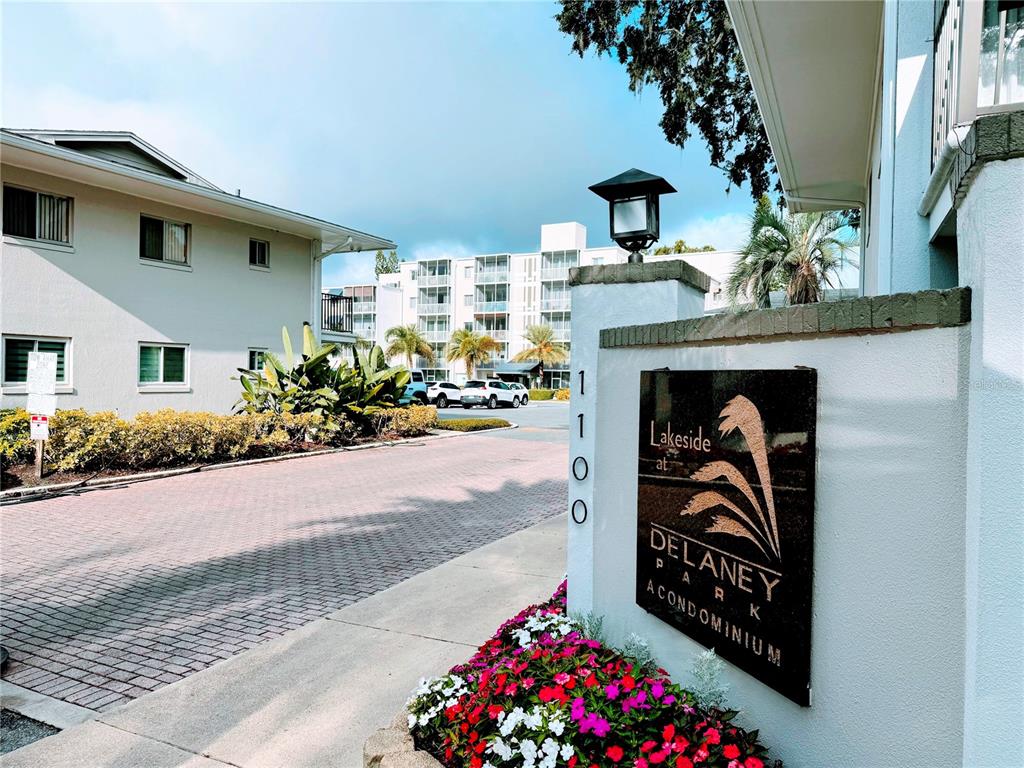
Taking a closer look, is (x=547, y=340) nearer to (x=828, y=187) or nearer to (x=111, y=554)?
(x=828, y=187)

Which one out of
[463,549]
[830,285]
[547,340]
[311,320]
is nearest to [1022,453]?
[463,549]

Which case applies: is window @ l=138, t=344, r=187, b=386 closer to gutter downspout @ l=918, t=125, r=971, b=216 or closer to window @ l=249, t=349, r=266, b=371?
window @ l=249, t=349, r=266, b=371

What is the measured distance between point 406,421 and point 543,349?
42487 mm

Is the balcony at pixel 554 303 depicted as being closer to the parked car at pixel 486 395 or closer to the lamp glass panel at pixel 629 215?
the parked car at pixel 486 395

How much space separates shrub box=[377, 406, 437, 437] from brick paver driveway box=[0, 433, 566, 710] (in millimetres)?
5589

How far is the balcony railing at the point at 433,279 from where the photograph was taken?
228 ft

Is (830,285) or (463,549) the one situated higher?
(830,285)

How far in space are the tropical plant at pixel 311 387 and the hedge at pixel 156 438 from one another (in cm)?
61

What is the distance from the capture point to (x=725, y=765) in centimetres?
250

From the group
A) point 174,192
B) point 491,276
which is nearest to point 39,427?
point 174,192

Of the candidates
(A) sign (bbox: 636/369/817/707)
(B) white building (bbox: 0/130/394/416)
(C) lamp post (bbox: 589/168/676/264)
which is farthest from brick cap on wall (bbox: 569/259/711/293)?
(B) white building (bbox: 0/130/394/416)

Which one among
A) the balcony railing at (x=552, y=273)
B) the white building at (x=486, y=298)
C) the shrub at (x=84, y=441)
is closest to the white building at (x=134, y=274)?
the shrub at (x=84, y=441)

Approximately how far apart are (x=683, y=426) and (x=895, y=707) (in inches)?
54.3

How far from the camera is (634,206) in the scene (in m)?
4.68
